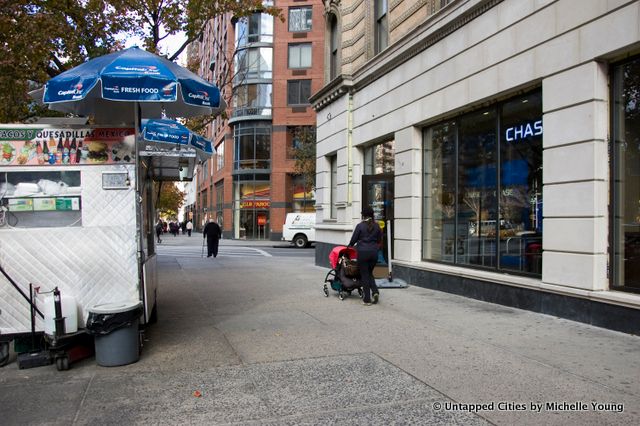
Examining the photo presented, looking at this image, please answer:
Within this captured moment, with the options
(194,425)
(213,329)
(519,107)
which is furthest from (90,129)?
(519,107)

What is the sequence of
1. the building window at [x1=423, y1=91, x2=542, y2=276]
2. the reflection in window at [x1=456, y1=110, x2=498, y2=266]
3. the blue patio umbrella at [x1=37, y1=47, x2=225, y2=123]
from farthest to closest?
1. the reflection in window at [x1=456, y1=110, x2=498, y2=266]
2. the building window at [x1=423, y1=91, x2=542, y2=276]
3. the blue patio umbrella at [x1=37, y1=47, x2=225, y2=123]

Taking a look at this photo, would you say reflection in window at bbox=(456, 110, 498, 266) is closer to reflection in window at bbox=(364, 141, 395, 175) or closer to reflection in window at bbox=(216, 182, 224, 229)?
reflection in window at bbox=(364, 141, 395, 175)

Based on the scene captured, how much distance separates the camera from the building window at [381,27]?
1366cm

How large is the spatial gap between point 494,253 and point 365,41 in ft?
25.6

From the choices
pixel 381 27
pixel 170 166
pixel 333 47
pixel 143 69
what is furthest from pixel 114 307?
pixel 333 47

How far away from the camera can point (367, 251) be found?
9422 mm

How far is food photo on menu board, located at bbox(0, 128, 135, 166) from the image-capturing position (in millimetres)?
6004

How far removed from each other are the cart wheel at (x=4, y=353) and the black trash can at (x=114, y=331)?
1.12m

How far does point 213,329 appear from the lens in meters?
7.64

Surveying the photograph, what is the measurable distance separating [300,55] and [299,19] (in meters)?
2.84

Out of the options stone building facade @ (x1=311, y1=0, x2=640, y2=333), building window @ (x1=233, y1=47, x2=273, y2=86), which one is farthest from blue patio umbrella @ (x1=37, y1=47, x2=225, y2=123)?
building window @ (x1=233, y1=47, x2=273, y2=86)

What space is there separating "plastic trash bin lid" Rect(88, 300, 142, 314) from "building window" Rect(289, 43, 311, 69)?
38.5m

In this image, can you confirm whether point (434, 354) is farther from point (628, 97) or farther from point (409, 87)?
point (409, 87)
